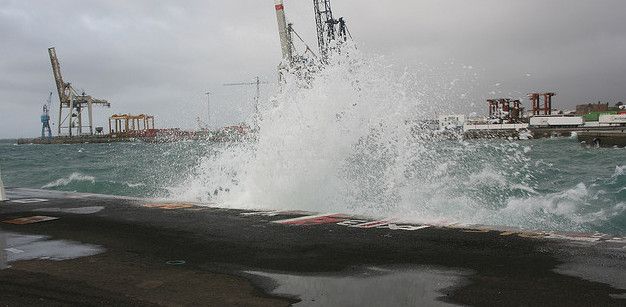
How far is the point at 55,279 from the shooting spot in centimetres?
468

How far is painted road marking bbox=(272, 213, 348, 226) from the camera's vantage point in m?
7.58

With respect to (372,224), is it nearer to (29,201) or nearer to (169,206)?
(169,206)

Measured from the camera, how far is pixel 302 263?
519 centimetres

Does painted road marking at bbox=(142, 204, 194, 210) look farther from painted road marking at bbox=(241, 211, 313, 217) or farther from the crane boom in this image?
the crane boom

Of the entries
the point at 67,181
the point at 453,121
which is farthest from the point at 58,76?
the point at 67,181

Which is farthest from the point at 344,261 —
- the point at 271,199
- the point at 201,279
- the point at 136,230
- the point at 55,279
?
the point at 271,199

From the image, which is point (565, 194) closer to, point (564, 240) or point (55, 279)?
point (564, 240)

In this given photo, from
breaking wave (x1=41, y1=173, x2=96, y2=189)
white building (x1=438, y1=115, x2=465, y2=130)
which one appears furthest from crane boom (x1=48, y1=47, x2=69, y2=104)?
breaking wave (x1=41, y1=173, x2=96, y2=189)

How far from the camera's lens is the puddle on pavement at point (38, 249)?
5582 millimetres

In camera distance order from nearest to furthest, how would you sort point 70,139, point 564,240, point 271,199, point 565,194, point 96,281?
point 96,281 < point 564,240 < point 271,199 < point 565,194 < point 70,139

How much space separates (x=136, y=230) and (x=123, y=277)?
8.74 ft

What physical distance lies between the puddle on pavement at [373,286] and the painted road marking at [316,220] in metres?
2.71

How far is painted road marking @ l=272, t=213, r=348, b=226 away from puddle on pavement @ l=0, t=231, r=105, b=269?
265cm

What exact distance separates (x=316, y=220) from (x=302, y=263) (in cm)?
260
